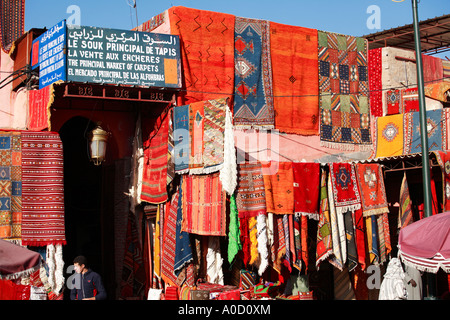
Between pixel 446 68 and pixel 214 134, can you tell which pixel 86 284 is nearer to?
pixel 214 134

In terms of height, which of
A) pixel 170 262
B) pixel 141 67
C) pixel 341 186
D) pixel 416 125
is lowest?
pixel 170 262

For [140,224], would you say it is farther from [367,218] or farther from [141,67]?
[367,218]

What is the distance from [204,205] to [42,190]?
8.48ft

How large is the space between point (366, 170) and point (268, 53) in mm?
3200

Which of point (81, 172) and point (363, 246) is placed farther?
point (81, 172)

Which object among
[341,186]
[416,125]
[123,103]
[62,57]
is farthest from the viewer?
[416,125]

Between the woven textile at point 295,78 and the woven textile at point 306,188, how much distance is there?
201 cm

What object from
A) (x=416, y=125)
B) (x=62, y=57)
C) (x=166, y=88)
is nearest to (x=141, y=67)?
(x=166, y=88)

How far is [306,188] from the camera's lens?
453 inches

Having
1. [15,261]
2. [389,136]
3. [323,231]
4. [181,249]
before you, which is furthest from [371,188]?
[15,261]

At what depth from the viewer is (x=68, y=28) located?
1100 centimetres

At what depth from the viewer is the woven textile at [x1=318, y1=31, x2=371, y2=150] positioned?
14148mm

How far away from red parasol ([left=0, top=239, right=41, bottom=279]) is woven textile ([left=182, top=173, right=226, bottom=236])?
140 inches

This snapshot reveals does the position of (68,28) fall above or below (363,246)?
above
